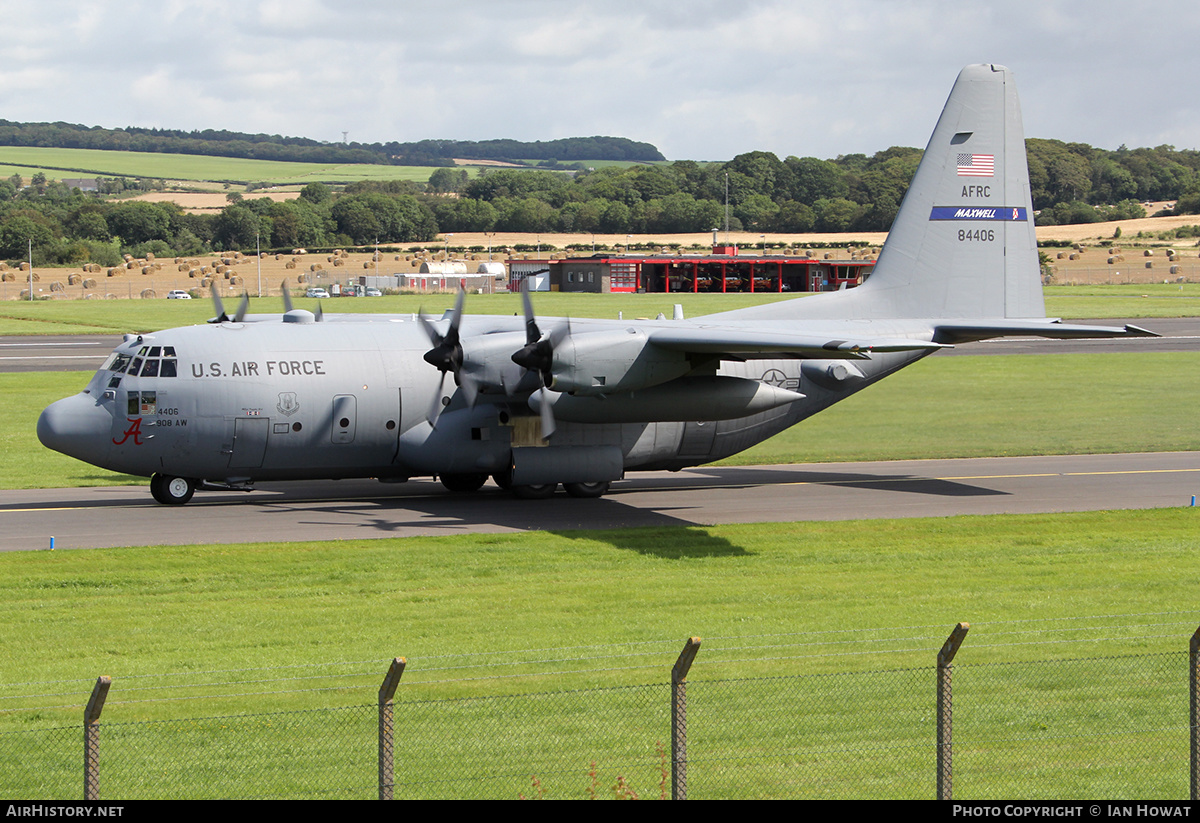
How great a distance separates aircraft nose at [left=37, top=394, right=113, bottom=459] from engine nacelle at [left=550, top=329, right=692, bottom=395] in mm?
9692

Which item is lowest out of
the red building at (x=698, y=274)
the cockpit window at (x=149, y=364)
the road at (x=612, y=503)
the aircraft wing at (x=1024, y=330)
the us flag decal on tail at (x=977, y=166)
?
the road at (x=612, y=503)

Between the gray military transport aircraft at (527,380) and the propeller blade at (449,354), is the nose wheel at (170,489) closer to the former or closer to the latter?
the gray military transport aircraft at (527,380)

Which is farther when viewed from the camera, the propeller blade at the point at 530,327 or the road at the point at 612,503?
the propeller blade at the point at 530,327

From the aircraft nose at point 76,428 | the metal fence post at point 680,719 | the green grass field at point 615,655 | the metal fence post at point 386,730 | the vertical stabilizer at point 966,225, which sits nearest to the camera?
the metal fence post at point 386,730

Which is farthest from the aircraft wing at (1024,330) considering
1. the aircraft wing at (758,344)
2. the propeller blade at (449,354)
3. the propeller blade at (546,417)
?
the propeller blade at (449,354)

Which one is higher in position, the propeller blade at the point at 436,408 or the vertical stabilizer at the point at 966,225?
the vertical stabilizer at the point at 966,225

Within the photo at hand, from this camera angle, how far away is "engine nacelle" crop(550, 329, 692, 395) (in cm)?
2452

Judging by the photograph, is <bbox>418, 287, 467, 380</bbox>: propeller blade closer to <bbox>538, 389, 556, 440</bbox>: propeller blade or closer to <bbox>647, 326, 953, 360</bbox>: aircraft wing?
<bbox>538, 389, 556, 440</bbox>: propeller blade

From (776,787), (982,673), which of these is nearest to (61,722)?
(776,787)

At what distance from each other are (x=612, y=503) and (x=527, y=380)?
13.1 ft

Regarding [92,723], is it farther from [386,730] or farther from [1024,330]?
[1024,330]

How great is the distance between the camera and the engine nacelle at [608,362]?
24516mm

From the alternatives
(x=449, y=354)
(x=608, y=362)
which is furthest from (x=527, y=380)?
(x=608, y=362)

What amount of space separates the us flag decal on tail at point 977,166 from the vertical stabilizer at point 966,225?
3 centimetres
